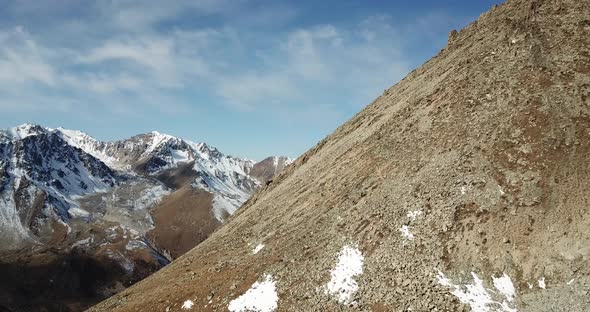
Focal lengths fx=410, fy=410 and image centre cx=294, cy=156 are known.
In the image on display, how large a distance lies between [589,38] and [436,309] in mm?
34734

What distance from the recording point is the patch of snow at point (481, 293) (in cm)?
2638

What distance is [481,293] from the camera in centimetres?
2752

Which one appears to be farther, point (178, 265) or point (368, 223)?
point (178, 265)

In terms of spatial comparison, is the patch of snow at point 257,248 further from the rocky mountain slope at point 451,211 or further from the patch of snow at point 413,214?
the patch of snow at point 413,214

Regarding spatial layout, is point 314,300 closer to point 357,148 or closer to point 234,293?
point 234,293

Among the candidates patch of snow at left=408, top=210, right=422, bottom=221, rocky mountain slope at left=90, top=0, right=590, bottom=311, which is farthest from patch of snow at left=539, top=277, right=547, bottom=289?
patch of snow at left=408, top=210, right=422, bottom=221

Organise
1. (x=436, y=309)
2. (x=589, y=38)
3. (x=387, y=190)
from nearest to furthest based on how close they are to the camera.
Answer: (x=436, y=309) < (x=387, y=190) < (x=589, y=38)

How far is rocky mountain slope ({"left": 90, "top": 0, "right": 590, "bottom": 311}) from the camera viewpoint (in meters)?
28.7

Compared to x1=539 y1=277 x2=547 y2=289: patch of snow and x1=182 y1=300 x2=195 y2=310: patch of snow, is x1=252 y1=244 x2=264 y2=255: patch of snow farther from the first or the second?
x1=539 y1=277 x2=547 y2=289: patch of snow

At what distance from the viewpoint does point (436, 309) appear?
2672 centimetres

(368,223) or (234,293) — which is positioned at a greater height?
(368,223)

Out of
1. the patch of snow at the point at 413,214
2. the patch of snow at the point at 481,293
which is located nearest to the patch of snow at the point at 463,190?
the patch of snow at the point at 413,214

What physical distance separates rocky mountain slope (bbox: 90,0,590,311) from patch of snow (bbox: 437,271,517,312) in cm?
9

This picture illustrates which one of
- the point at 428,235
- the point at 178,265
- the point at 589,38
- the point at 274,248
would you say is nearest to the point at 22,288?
the point at 178,265
